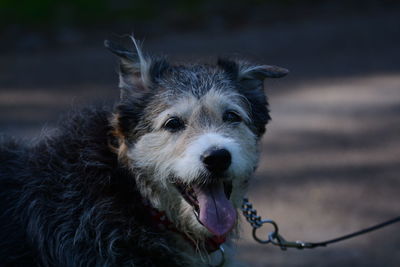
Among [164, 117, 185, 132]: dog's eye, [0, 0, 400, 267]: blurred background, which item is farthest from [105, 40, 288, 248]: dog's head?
[0, 0, 400, 267]: blurred background

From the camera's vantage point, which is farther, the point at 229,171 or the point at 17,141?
the point at 17,141

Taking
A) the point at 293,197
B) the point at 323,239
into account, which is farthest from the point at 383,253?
the point at 293,197

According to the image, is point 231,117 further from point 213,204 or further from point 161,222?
point 161,222

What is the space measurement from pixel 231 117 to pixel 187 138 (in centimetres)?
38

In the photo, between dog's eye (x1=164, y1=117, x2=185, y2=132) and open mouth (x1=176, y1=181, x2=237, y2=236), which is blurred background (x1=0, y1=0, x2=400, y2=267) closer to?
dog's eye (x1=164, y1=117, x2=185, y2=132)

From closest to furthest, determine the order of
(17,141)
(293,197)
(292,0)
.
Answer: (17,141) < (293,197) < (292,0)

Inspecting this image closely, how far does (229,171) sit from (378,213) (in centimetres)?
316

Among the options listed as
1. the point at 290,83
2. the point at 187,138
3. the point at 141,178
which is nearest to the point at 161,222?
the point at 141,178

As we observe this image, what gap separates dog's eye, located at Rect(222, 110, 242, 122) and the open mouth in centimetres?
41

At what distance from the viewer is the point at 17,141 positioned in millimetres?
4078

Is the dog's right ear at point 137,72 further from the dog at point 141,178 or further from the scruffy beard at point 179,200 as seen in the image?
the scruffy beard at point 179,200

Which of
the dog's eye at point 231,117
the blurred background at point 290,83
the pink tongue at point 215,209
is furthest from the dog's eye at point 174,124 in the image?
the blurred background at point 290,83

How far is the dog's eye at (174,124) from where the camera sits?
139 inches

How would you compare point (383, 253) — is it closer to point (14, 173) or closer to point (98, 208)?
point (98, 208)
